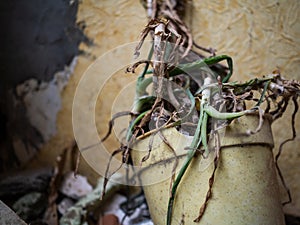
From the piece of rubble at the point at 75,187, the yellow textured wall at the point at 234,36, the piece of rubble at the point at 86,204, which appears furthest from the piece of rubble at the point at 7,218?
the yellow textured wall at the point at 234,36

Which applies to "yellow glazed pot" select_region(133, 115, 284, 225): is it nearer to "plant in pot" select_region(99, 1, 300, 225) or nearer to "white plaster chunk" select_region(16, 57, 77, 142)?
"plant in pot" select_region(99, 1, 300, 225)

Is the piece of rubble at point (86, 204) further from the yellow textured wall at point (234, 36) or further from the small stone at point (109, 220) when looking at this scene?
the yellow textured wall at point (234, 36)

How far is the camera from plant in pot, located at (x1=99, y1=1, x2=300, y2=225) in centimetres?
66

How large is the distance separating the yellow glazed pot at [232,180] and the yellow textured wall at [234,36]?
30 cm

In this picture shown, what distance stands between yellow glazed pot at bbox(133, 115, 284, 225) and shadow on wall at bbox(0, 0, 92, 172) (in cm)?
60

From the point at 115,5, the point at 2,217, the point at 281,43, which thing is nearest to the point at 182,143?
the point at 2,217

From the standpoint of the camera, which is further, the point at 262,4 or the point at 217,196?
the point at 262,4

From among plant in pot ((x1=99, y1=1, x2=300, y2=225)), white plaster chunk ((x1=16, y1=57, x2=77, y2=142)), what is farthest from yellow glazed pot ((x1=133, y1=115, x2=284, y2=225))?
white plaster chunk ((x1=16, y1=57, x2=77, y2=142))

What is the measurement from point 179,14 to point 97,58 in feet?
0.92

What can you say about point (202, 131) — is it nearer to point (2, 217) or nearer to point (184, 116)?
point (184, 116)

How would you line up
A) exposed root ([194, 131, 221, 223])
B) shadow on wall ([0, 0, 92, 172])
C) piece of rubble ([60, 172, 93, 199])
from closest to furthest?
exposed root ([194, 131, 221, 223])
piece of rubble ([60, 172, 93, 199])
shadow on wall ([0, 0, 92, 172])

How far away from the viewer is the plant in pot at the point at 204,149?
657 mm

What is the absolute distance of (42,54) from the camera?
1184 millimetres

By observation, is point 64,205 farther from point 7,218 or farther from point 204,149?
point 204,149
